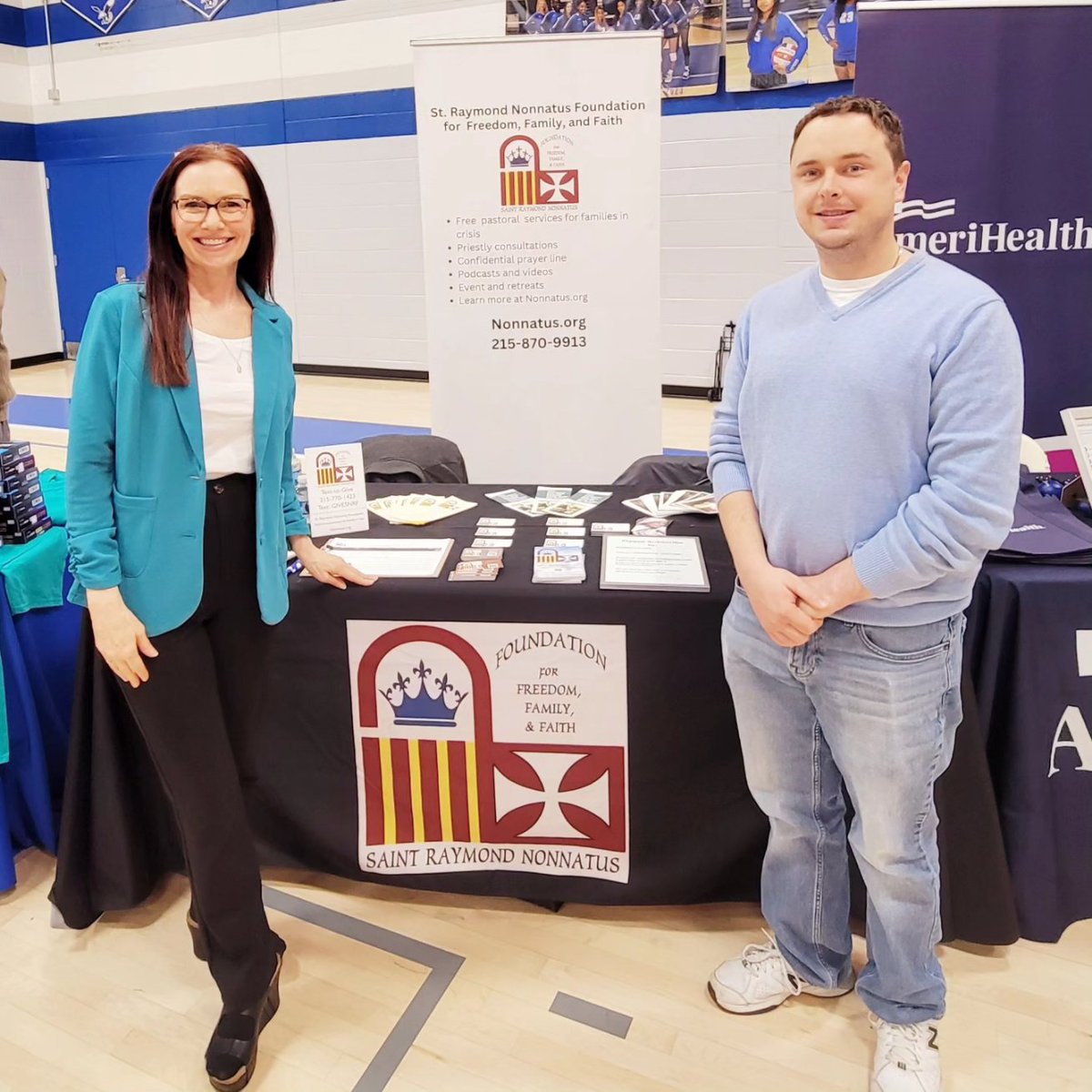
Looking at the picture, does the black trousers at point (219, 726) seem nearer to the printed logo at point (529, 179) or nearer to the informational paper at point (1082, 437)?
the informational paper at point (1082, 437)

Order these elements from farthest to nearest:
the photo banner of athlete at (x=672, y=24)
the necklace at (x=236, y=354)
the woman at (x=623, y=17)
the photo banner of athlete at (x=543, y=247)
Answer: the woman at (x=623, y=17), the photo banner of athlete at (x=672, y=24), the photo banner of athlete at (x=543, y=247), the necklace at (x=236, y=354)

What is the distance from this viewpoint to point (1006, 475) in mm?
1149

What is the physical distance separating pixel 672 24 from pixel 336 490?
20.9 feet

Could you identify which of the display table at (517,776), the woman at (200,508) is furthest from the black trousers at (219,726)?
the display table at (517,776)

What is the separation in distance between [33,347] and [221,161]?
10.1 m

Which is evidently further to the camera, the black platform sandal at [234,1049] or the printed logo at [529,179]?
the printed logo at [529,179]

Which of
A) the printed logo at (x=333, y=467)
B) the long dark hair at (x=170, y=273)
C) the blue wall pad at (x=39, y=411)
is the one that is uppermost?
the long dark hair at (x=170, y=273)

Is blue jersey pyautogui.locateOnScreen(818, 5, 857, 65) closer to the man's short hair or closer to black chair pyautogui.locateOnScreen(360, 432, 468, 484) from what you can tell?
black chair pyautogui.locateOnScreen(360, 432, 468, 484)

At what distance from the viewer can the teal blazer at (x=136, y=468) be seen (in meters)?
1.25

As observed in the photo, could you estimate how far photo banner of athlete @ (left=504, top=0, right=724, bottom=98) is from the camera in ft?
22.6

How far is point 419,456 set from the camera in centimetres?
291

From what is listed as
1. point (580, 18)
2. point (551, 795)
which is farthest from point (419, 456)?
point (580, 18)

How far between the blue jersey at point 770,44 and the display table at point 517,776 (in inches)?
234

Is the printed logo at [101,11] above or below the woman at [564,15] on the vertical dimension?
above
